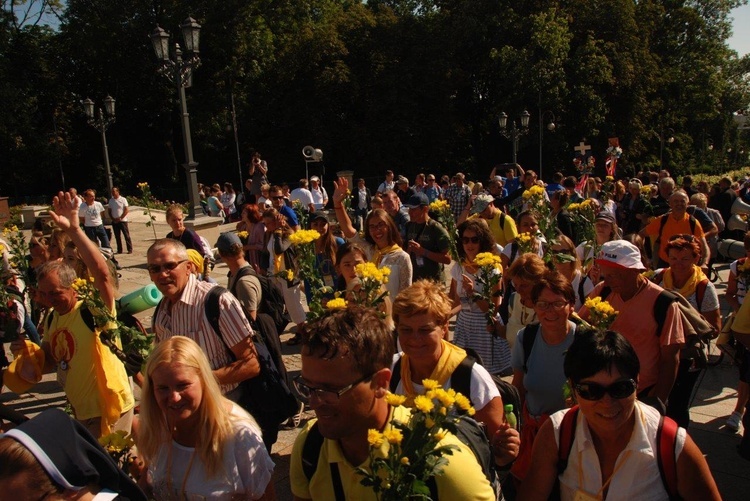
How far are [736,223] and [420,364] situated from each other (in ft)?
38.8

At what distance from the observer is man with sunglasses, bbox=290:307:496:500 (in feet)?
6.72

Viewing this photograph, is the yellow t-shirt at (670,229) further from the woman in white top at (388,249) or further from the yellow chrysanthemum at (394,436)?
the yellow chrysanthemum at (394,436)

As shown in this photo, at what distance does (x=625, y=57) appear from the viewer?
3431 centimetres

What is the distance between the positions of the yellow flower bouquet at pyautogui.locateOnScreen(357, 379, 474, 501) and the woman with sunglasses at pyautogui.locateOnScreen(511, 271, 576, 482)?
5.79 feet

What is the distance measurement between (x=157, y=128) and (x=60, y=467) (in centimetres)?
4217

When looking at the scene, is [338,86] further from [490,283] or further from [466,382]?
[466,382]

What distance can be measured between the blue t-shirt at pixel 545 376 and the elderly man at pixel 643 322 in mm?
485

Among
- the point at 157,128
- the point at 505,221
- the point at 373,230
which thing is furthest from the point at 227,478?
the point at 157,128

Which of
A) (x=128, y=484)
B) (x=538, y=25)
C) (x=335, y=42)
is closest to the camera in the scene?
(x=128, y=484)

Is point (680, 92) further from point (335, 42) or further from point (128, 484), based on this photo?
point (128, 484)

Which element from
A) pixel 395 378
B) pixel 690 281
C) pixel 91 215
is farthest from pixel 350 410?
pixel 91 215

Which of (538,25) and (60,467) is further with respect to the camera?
(538,25)

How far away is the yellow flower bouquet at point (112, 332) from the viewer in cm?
398

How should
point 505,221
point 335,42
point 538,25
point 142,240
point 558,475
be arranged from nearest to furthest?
point 558,475 < point 505,221 < point 142,240 < point 538,25 < point 335,42
